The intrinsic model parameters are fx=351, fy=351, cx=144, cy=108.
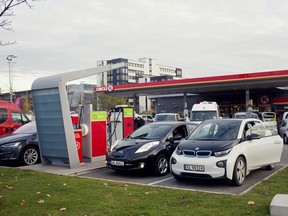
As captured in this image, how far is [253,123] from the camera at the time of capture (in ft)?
31.0

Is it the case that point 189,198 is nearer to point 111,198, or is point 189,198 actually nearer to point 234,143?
point 111,198

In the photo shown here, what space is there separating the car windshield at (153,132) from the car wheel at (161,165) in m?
0.65

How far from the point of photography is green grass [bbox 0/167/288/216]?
5.69 metres

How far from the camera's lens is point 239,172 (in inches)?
318

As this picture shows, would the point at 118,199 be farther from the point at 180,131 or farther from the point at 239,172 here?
the point at 180,131

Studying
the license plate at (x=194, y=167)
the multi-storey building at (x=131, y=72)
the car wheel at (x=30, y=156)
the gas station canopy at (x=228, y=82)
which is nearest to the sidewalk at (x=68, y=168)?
the car wheel at (x=30, y=156)

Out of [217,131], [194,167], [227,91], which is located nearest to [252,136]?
[217,131]

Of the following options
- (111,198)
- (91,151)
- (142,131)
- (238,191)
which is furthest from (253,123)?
(91,151)

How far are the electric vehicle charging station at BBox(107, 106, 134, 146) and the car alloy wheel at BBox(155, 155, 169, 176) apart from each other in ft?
13.8

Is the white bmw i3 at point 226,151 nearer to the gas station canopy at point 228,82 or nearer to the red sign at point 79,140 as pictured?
the red sign at point 79,140

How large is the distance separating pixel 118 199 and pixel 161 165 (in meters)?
3.32

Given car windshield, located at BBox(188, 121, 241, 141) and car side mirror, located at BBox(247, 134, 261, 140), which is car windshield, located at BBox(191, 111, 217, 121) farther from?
car side mirror, located at BBox(247, 134, 261, 140)

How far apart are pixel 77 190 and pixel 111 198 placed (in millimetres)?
998

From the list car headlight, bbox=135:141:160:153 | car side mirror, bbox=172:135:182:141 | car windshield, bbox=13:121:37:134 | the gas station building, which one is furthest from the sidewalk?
the gas station building
